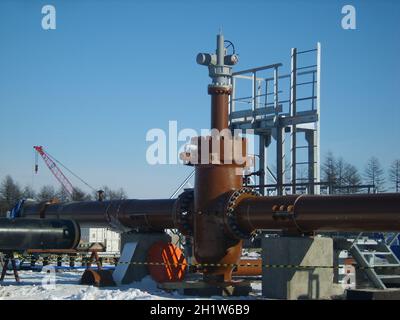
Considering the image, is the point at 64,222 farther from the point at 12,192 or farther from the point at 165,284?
the point at 12,192

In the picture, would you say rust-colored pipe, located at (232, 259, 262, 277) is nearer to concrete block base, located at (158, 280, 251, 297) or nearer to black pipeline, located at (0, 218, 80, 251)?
concrete block base, located at (158, 280, 251, 297)

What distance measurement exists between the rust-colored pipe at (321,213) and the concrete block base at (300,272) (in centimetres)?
42

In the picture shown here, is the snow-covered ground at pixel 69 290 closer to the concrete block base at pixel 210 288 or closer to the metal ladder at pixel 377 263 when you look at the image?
the concrete block base at pixel 210 288

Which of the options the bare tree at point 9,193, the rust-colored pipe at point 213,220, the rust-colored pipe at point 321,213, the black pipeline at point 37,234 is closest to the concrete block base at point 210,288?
the rust-colored pipe at point 213,220

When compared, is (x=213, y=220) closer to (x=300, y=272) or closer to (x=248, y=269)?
(x=300, y=272)

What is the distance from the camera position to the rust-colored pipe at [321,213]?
1553 cm

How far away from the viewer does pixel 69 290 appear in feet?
60.7

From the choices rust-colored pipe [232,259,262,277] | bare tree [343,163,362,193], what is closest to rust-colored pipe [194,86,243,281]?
rust-colored pipe [232,259,262,277]

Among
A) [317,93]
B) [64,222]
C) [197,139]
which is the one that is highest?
[317,93]

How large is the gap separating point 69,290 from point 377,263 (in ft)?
26.5
